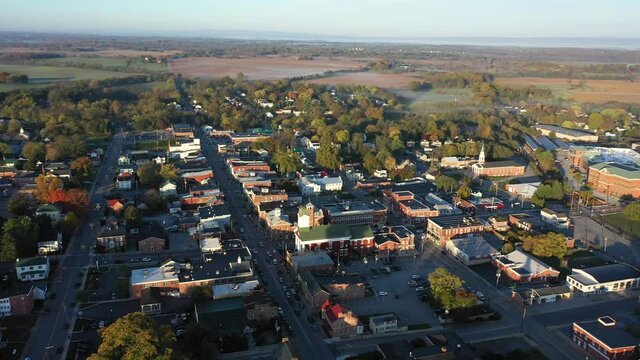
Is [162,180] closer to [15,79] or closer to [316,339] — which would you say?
[316,339]

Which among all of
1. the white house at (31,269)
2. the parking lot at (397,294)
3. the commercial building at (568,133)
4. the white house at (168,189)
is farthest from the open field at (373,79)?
the white house at (31,269)

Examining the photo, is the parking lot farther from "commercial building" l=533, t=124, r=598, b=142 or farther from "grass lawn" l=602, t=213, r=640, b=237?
"commercial building" l=533, t=124, r=598, b=142

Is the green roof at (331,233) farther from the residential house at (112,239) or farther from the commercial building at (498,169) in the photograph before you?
the commercial building at (498,169)

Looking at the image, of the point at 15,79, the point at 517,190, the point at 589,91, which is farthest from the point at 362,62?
the point at 517,190

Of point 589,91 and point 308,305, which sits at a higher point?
point 589,91

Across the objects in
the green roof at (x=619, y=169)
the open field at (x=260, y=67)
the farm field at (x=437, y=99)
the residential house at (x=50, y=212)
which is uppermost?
the open field at (x=260, y=67)

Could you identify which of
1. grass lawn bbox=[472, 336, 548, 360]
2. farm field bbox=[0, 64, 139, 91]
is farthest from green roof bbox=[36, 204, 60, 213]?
farm field bbox=[0, 64, 139, 91]
